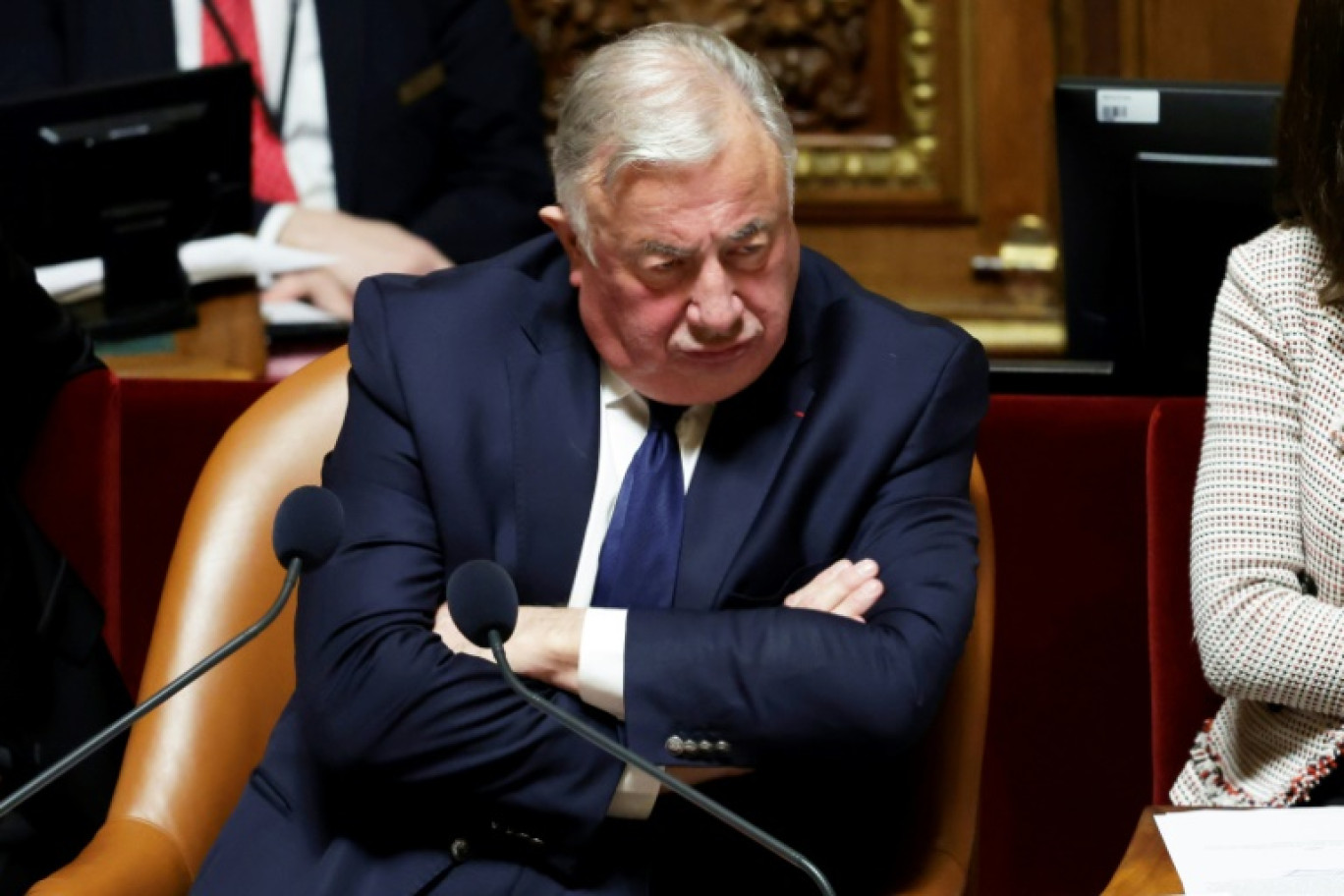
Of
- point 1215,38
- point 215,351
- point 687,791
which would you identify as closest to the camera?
point 687,791

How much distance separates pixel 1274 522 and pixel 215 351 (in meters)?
1.61

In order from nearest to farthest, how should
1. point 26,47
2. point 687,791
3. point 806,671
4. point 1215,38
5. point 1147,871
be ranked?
point 687,791 → point 1147,871 → point 806,671 → point 26,47 → point 1215,38

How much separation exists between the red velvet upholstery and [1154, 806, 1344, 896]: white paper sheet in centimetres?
55

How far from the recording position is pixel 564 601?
2.00 meters

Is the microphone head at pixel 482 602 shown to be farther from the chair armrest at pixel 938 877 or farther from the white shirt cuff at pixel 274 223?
the white shirt cuff at pixel 274 223

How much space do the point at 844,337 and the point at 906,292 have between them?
2.69m

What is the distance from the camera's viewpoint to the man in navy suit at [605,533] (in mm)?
1837

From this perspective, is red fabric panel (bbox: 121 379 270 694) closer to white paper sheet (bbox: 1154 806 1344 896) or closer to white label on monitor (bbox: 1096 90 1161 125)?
white label on monitor (bbox: 1096 90 1161 125)

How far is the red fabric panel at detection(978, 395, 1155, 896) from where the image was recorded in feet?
7.93

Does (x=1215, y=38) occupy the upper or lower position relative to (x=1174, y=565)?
upper

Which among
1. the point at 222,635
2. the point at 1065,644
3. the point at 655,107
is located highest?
the point at 655,107

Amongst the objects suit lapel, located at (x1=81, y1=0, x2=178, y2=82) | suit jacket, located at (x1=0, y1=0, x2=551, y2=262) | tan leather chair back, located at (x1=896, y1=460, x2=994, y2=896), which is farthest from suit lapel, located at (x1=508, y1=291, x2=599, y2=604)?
suit lapel, located at (x1=81, y1=0, x2=178, y2=82)

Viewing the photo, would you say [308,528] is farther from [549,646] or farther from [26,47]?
[26,47]

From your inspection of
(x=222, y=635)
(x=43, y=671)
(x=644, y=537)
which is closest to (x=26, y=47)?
(x=43, y=671)
